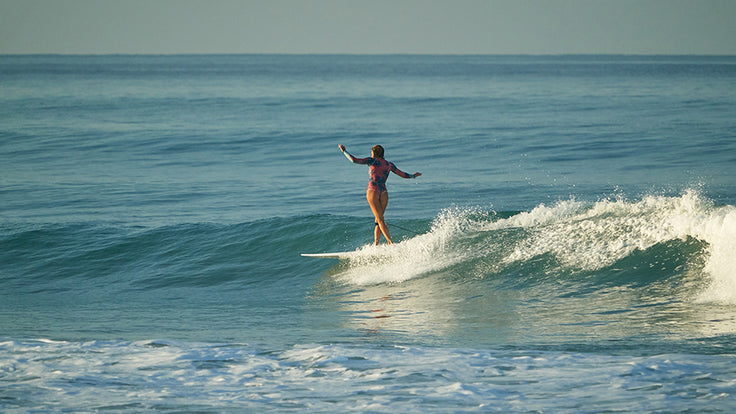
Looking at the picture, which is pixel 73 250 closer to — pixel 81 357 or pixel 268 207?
pixel 268 207

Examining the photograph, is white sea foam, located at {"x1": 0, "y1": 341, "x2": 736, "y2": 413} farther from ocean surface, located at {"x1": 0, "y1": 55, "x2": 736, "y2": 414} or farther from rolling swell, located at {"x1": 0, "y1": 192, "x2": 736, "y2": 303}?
rolling swell, located at {"x1": 0, "y1": 192, "x2": 736, "y2": 303}

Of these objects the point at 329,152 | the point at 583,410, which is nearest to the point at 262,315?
the point at 583,410

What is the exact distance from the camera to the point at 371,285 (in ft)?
35.8

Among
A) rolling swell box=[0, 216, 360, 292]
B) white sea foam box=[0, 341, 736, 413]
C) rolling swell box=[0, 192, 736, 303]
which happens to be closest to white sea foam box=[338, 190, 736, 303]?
rolling swell box=[0, 192, 736, 303]

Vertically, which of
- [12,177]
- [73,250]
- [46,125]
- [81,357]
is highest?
[46,125]

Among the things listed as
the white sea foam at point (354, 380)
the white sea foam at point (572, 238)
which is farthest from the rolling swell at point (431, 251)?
the white sea foam at point (354, 380)

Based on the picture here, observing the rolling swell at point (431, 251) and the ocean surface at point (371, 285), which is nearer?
the ocean surface at point (371, 285)

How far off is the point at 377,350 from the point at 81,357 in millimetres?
2814

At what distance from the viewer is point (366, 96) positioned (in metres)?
63.8

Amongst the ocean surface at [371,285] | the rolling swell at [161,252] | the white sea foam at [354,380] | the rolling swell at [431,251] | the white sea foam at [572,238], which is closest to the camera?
the white sea foam at [354,380]

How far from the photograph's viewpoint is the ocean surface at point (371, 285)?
639cm

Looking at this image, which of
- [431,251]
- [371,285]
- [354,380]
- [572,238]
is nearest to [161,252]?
[371,285]

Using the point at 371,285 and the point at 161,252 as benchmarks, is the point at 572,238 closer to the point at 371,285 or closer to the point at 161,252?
the point at 371,285

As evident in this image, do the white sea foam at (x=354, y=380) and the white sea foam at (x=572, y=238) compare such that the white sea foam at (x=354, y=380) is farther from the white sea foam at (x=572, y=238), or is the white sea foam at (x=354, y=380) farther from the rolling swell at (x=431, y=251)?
the white sea foam at (x=572, y=238)
